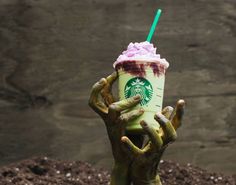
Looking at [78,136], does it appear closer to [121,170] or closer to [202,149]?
[202,149]

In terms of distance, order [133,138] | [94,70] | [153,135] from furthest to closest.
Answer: [94,70], [133,138], [153,135]

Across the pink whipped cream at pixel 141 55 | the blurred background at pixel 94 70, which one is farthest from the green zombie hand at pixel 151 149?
the blurred background at pixel 94 70

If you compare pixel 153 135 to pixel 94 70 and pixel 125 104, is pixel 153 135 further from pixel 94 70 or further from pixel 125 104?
pixel 94 70

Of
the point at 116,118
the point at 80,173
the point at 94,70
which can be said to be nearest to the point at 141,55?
the point at 116,118

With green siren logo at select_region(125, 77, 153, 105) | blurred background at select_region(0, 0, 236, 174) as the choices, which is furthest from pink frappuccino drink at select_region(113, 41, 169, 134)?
blurred background at select_region(0, 0, 236, 174)

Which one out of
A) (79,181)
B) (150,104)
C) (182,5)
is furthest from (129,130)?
(182,5)

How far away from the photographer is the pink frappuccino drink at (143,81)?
206cm

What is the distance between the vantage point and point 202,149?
304 centimetres

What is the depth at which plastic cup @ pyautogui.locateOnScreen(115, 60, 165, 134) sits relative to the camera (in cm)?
206

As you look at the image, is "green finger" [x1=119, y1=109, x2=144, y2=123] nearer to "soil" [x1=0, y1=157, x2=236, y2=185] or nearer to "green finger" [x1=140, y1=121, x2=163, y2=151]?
"green finger" [x1=140, y1=121, x2=163, y2=151]

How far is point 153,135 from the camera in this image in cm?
200

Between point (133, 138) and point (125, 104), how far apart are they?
5.4 inches

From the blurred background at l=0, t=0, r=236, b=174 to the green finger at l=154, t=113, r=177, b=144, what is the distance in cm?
101

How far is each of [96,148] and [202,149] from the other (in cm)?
42
